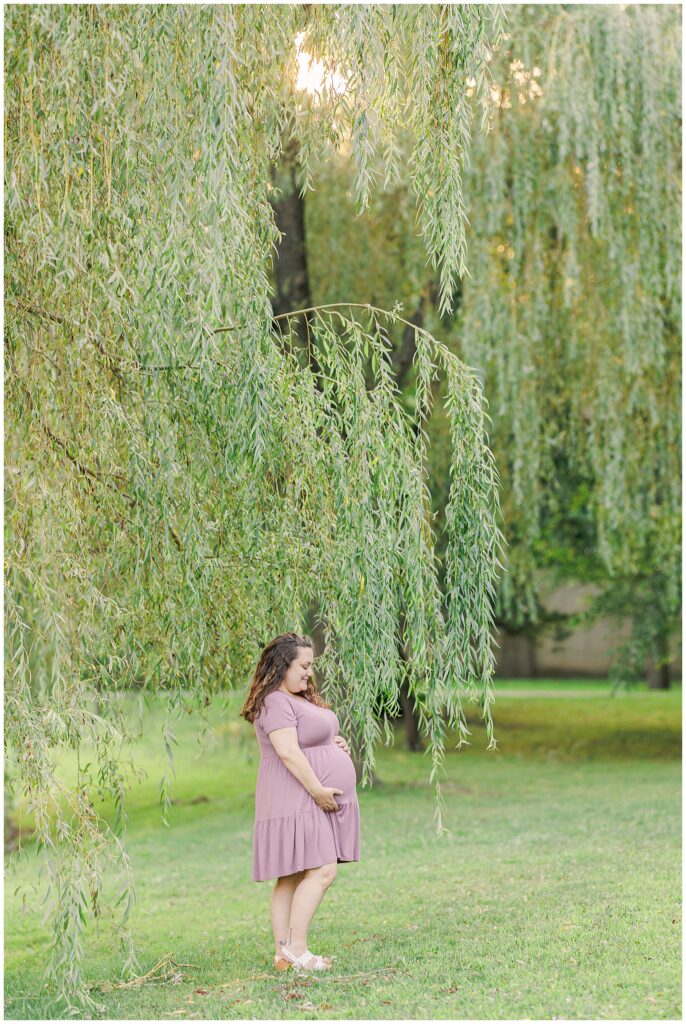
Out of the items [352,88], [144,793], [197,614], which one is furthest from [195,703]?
[144,793]

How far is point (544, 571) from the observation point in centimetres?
2097

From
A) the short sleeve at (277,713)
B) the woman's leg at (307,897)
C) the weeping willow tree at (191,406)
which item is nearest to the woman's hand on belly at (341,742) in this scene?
the weeping willow tree at (191,406)

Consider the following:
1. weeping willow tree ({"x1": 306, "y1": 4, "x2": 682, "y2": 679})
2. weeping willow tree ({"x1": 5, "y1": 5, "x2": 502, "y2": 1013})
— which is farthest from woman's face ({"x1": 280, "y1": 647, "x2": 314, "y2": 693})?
weeping willow tree ({"x1": 306, "y1": 4, "x2": 682, "y2": 679})

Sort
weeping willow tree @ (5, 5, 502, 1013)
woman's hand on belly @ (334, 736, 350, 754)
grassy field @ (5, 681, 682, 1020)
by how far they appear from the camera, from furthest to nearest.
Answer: woman's hand on belly @ (334, 736, 350, 754) → grassy field @ (5, 681, 682, 1020) → weeping willow tree @ (5, 5, 502, 1013)

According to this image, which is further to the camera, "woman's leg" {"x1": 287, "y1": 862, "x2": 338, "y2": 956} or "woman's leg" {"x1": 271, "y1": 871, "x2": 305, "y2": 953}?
"woman's leg" {"x1": 271, "y1": 871, "x2": 305, "y2": 953}

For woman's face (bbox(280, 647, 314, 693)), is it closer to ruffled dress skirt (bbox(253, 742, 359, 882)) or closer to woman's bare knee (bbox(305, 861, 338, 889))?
ruffled dress skirt (bbox(253, 742, 359, 882))

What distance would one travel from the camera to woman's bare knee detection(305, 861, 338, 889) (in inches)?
210

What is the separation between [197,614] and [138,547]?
43 centimetres

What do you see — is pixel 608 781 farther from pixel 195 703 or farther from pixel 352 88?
pixel 352 88

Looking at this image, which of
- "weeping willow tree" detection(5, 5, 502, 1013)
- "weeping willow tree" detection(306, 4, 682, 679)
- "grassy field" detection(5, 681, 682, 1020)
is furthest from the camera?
"weeping willow tree" detection(306, 4, 682, 679)

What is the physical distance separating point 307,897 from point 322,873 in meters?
0.13

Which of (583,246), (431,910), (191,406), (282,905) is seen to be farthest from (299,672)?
(583,246)

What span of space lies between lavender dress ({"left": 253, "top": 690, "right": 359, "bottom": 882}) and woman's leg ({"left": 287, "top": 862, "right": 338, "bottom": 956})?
6 centimetres

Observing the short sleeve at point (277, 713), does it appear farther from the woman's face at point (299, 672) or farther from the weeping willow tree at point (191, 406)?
the weeping willow tree at point (191, 406)
